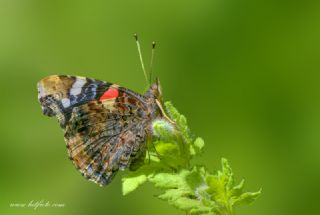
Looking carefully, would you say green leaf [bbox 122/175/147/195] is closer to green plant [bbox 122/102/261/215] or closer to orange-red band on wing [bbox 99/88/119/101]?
green plant [bbox 122/102/261/215]

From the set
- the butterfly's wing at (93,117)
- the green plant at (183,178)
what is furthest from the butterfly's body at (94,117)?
the green plant at (183,178)

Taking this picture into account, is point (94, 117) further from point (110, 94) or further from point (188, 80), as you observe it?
point (188, 80)

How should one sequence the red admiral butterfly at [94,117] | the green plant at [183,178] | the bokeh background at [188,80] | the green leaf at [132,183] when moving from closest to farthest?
1. the green plant at [183,178]
2. the green leaf at [132,183]
3. the red admiral butterfly at [94,117]
4. the bokeh background at [188,80]

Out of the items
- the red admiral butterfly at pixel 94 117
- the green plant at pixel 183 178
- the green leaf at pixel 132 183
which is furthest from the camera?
the red admiral butterfly at pixel 94 117

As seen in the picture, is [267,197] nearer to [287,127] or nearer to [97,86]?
[287,127]

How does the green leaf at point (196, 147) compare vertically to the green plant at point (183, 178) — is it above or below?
above

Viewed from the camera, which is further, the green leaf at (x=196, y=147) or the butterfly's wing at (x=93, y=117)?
the butterfly's wing at (x=93, y=117)

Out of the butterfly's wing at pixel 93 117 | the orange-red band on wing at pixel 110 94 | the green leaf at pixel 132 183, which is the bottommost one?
the green leaf at pixel 132 183

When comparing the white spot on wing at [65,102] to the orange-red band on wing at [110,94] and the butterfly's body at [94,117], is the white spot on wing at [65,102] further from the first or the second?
the orange-red band on wing at [110,94]
